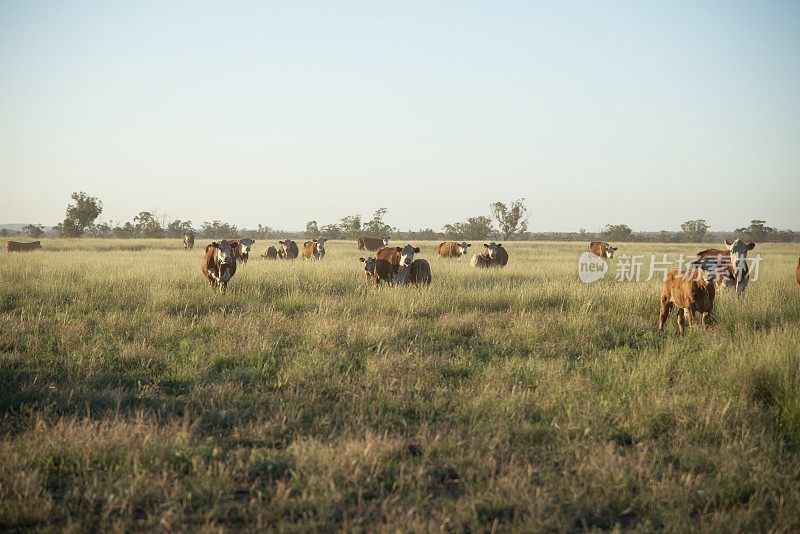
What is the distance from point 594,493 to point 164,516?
9.67 ft

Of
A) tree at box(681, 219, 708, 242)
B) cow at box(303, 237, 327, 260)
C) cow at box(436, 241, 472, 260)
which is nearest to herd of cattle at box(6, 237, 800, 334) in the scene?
cow at box(303, 237, 327, 260)

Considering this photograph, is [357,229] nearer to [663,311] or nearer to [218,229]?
[218,229]

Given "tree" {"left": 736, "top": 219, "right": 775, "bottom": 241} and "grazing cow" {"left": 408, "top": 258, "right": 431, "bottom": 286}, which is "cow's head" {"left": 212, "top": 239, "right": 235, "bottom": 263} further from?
"tree" {"left": 736, "top": 219, "right": 775, "bottom": 241}

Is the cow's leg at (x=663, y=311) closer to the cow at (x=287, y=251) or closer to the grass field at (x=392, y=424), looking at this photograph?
the grass field at (x=392, y=424)

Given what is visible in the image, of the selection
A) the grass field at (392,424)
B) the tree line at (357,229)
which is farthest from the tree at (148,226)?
the grass field at (392,424)

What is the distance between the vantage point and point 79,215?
2625 inches

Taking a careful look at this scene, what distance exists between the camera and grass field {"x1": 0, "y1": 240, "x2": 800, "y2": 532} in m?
3.45

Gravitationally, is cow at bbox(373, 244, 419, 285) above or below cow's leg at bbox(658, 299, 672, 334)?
above

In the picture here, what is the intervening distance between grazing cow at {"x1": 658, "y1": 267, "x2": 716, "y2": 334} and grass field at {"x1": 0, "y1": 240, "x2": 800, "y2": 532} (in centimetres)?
42

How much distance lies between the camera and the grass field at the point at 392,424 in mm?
3453

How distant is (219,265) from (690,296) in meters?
11.1

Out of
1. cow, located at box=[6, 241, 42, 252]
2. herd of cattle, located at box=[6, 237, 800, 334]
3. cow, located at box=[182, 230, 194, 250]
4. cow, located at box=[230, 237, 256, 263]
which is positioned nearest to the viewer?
herd of cattle, located at box=[6, 237, 800, 334]

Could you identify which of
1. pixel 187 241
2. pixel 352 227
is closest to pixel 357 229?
pixel 352 227

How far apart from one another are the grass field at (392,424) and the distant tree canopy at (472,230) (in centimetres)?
8360
